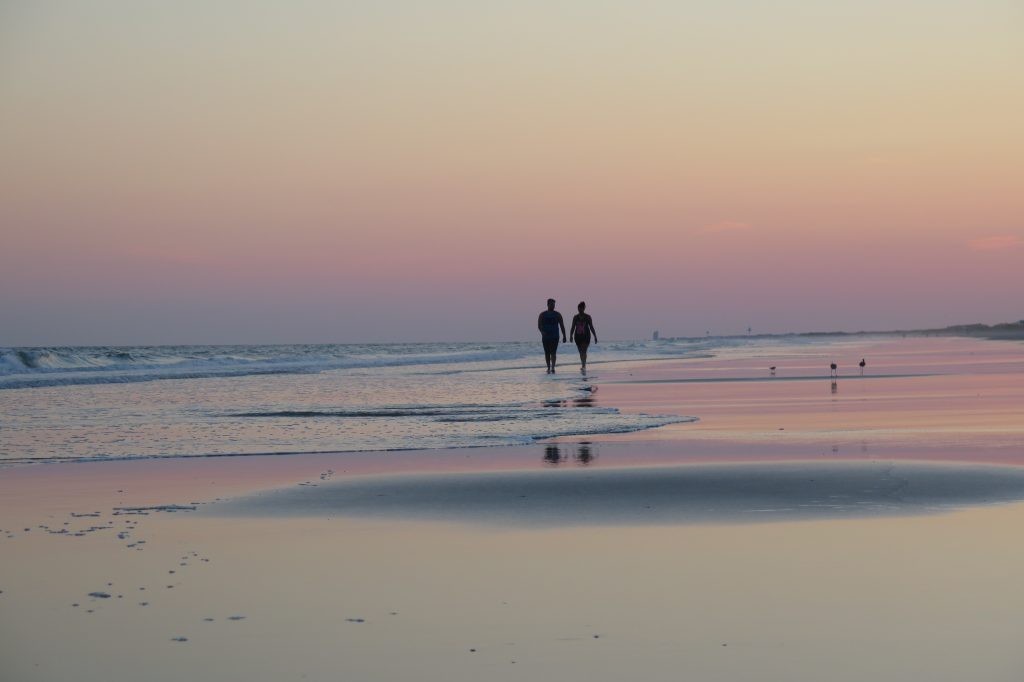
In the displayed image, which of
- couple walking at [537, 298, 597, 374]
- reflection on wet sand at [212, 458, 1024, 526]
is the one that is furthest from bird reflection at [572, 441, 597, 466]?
couple walking at [537, 298, 597, 374]

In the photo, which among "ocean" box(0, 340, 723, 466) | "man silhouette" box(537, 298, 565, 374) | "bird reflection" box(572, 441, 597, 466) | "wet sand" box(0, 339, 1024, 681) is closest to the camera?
"wet sand" box(0, 339, 1024, 681)

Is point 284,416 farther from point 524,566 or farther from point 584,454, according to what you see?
point 524,566

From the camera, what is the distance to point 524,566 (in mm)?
5953

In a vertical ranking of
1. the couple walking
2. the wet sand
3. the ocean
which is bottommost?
the wet sand

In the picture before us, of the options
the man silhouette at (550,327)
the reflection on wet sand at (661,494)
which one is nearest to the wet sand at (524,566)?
the reflection on wet sand at (661,494)

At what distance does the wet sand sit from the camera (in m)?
4.42

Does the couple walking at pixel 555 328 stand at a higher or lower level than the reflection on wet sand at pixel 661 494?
higher

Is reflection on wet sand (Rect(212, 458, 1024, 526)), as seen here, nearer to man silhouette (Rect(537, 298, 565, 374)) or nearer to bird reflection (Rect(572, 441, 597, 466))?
bird reflection (Rect(572, 441, 597, 466))

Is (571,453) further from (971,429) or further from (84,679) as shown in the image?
(84,679)

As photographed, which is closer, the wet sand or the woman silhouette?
the wet sand

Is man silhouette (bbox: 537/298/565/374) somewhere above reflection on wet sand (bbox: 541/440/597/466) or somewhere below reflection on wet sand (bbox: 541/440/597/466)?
above

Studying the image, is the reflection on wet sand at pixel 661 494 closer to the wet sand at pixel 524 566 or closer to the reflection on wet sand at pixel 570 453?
the wet sand at pixel 524 566

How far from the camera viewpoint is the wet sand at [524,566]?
4.42 metres

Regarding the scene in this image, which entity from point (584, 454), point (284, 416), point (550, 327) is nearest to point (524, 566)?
point (584, 454)
